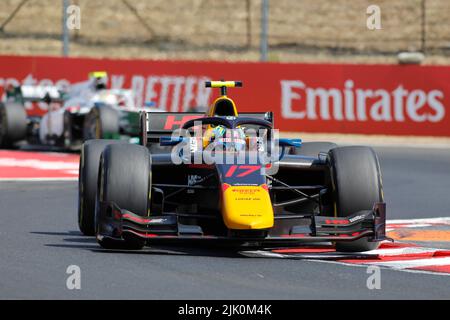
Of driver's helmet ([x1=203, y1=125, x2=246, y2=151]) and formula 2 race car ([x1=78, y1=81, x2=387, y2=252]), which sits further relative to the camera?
driver's helmet ([x1=203, y1=125, x2=246, y2=151])

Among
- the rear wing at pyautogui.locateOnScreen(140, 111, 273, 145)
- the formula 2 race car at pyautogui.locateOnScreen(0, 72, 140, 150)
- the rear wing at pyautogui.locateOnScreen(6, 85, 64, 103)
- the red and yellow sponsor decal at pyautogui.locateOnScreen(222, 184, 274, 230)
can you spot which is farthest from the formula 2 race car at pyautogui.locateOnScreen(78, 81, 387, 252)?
the rear wing at pyautogui.locateOnScreen(6, 85, 64, 103)

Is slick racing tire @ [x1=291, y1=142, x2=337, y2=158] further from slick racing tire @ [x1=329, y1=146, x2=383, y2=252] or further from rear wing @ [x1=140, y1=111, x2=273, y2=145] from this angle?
slick racing tire @ [x1=329, y1=146, x2=383, y2=252]

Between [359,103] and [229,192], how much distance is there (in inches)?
627

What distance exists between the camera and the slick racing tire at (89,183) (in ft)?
35.2

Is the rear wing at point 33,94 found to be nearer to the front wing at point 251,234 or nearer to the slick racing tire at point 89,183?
the slick racing tire at point 89,183

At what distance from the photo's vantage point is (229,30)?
35.3 metres

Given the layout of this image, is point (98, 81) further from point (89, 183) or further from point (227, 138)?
point (227, 138)

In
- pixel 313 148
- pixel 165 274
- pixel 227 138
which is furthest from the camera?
pixel 313 148

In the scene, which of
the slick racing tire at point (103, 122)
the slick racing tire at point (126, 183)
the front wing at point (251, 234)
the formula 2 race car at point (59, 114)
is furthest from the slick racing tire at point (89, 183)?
the formula 2 race car at point (59, 114)

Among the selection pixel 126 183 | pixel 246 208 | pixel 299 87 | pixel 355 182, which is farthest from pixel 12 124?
pixel 246 208

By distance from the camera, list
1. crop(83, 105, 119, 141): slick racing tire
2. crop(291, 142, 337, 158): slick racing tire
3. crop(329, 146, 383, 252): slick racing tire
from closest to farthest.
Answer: crop(329, 146, 383, 252): slick racing tire, crop(291, 142, 337, 158): slick racing tire, crop(83, 105, 119, 141): slick racing tire

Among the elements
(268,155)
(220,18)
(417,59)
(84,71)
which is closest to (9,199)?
(268,155)

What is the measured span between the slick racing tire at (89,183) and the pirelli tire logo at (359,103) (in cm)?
1441

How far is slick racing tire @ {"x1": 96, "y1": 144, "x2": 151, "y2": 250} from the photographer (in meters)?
9.64
